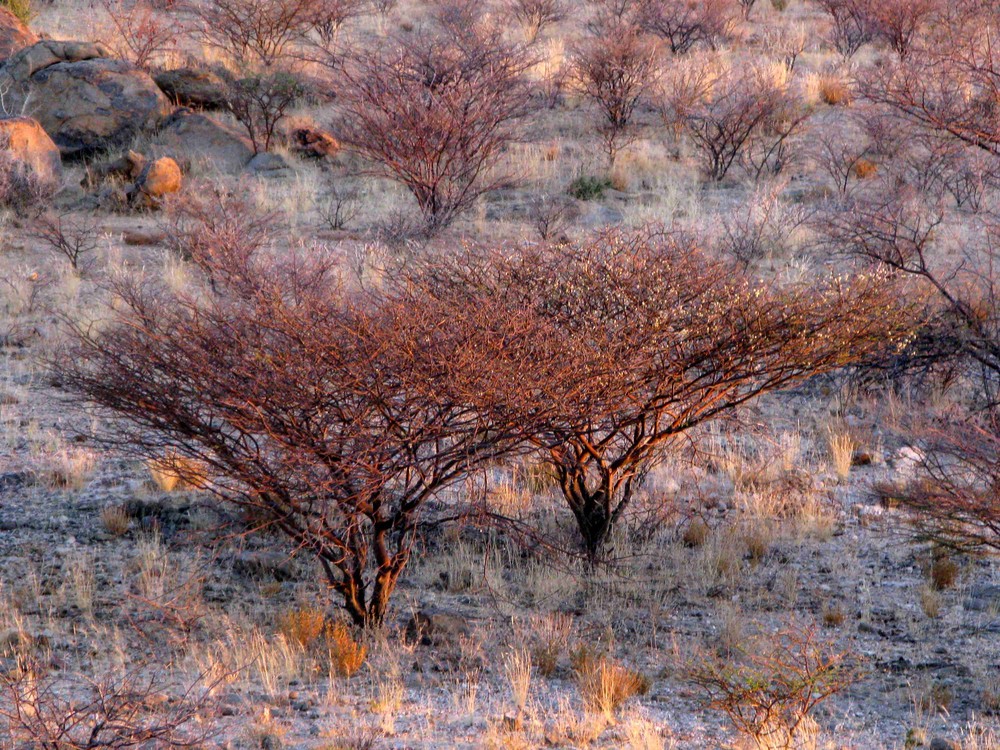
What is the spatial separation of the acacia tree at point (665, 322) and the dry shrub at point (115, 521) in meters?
2.79

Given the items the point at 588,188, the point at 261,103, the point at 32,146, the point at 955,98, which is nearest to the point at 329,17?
the point at 261,103

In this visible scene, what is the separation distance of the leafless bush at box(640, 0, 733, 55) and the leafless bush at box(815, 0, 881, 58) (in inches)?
84.1

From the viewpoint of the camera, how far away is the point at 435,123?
1459 centimetres

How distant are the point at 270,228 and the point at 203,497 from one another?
628 cm

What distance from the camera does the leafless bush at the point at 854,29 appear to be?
853 inches

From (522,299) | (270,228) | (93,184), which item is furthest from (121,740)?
(93,184)

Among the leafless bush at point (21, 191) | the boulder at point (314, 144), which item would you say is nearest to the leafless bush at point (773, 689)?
the leafless bush at point (21, 191)

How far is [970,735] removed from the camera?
525cm

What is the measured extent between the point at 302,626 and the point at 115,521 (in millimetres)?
2264

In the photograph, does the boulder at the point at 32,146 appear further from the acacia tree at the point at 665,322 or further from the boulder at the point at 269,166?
the acacia tree at the point at 665,322

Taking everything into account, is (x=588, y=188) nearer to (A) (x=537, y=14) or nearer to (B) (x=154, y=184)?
(B) (x=154, y=184)

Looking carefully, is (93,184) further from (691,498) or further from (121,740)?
(121,740)

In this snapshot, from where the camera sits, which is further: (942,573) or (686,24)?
(686,24)

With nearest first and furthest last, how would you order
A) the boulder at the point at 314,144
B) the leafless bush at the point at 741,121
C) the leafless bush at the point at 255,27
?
the leafless bush at the point at 741,121 → the boulder at the point at 314,144 → the leafless bush at the point at 255,27
